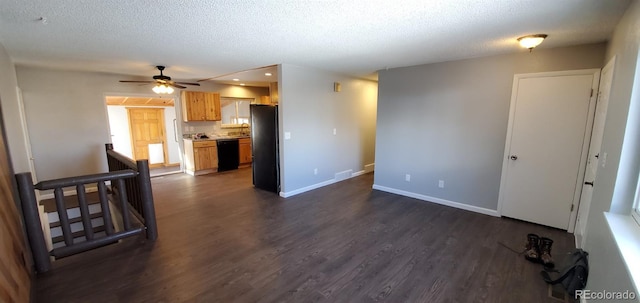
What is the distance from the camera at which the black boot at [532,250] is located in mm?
2537

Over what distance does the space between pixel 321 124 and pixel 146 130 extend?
6057 mm

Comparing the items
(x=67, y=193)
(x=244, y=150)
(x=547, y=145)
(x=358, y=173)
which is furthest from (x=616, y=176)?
(x=67, y=193)

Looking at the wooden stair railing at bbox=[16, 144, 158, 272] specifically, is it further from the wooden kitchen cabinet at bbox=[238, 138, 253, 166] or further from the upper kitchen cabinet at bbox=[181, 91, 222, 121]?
the wooden kitchen cabinet at bbox=[238, 138, 253, 166]

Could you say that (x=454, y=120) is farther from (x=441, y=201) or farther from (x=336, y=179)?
(x=336, y=179)

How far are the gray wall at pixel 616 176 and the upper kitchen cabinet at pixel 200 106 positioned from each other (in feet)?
22.8

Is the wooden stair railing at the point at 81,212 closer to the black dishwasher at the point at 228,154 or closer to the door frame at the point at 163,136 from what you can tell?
the black dishwasher at the point at 228,154

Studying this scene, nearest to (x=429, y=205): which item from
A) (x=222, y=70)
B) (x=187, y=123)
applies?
(x=222, y=70)

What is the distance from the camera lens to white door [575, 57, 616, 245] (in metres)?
2.49

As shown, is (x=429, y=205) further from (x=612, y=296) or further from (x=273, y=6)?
(x=273, y=6)

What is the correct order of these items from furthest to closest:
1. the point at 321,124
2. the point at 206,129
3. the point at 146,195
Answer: the point at 206,129 < the point at 321,124 < the point at 146,195

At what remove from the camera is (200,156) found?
6324 millimetres

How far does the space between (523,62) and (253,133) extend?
4347 millimetres

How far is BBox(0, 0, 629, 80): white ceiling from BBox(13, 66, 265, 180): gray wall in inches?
35.5

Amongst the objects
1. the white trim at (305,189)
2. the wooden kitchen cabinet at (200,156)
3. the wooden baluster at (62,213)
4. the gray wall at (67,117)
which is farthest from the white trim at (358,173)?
the gray wall at (67,117)
